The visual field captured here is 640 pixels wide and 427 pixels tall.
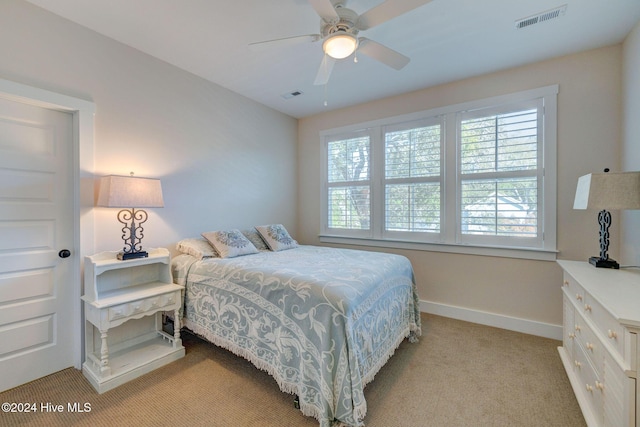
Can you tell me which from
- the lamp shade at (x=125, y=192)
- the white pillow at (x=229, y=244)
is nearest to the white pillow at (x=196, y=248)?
the white pillow at (x=229, y=244)

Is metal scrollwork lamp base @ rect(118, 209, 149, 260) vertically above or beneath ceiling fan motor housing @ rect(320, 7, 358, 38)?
beneath

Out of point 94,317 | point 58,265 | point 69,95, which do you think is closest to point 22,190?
point 58,265

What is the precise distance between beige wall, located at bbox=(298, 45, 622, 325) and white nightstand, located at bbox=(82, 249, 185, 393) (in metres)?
2.75

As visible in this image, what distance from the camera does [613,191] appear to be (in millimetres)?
1828

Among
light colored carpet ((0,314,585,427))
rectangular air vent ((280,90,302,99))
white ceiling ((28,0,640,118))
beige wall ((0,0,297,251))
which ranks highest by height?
rectangular air vent ((280,90,302,99))

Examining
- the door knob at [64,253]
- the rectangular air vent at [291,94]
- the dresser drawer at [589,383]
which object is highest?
the rectangular air vent at [291,94]

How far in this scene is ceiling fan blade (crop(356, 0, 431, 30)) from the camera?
1.56 meters

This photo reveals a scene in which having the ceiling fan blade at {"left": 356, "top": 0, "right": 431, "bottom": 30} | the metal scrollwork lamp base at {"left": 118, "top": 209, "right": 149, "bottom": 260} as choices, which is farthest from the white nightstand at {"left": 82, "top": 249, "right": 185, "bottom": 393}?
the ceiling fan blade at {"left": 356, "top": 0, "right": 431, "bottom": 30}

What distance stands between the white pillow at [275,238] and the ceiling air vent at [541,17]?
3015 millimetres

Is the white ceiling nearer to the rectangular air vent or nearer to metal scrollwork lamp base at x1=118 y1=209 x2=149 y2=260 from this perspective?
the rectangular air vent

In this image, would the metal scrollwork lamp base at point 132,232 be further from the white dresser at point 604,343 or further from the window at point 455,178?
the white dresser at point 604,343

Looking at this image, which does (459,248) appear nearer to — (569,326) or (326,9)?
(569,326)

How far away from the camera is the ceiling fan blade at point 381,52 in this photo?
1985mm

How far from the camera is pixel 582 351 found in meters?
1.73
